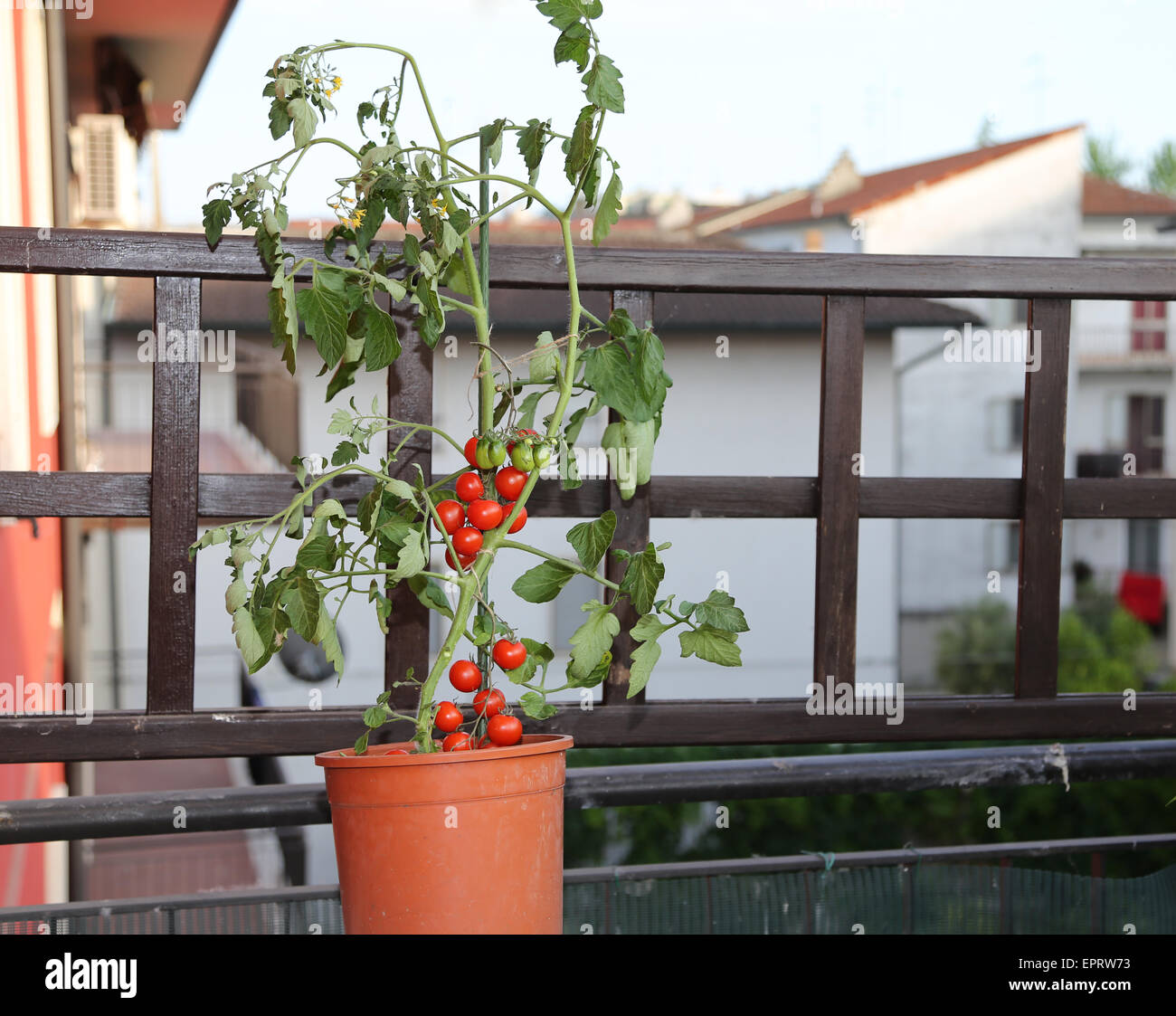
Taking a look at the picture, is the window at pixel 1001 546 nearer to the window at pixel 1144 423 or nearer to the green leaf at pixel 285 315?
the window at pixel 1144 423

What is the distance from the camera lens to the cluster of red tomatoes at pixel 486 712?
51.3 inches

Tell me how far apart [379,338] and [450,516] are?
217 mm

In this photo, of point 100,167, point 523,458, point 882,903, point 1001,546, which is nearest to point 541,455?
point 523,458

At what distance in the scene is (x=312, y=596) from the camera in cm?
126

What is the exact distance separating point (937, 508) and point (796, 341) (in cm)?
1340

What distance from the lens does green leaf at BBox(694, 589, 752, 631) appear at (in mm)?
1329

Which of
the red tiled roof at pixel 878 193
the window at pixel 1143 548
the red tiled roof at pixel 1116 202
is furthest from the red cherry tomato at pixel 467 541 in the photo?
the window at pixel 1143 548

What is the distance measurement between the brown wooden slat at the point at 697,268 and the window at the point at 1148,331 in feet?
93.3

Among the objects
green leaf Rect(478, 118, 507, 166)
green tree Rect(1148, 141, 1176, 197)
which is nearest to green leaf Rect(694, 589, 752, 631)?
green leaf Rect(478, 118, 507, 166)

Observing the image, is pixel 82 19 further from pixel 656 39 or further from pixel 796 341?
pixel 656 39

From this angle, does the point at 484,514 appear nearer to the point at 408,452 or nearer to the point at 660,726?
the point at 408,452

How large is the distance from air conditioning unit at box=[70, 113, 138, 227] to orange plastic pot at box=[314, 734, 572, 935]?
22.6 feet

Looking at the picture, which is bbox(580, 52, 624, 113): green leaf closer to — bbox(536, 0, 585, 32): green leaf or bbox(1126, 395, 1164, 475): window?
bbox(536, 0, 585, 32): green leaf

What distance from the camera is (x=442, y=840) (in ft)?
4.02
